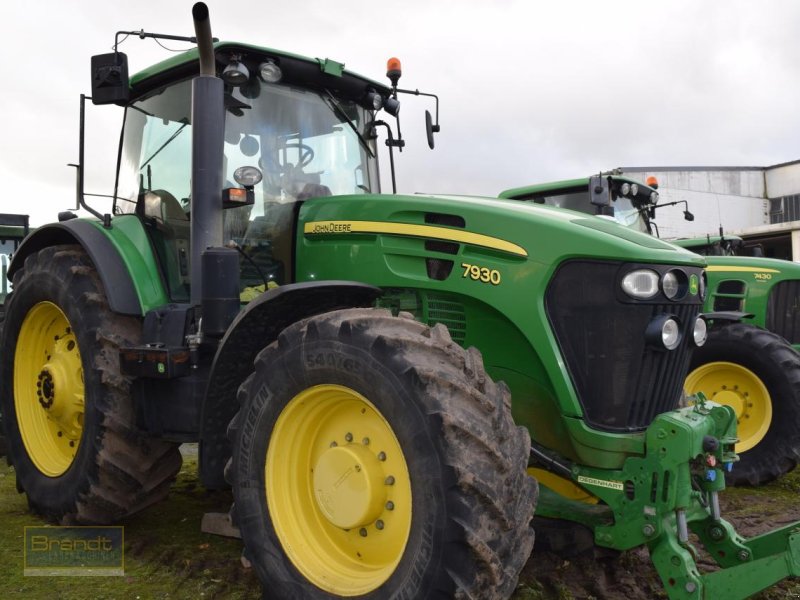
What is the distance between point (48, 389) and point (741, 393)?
5.02 m

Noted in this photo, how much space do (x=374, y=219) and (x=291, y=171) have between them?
0.66m

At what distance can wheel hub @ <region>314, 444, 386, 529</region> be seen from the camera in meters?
2.61

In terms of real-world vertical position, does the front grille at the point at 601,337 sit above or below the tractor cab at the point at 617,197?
below

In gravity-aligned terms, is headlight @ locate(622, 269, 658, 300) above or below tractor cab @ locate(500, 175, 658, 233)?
below

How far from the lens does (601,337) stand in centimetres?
290

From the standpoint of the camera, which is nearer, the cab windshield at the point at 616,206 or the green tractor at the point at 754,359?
the green tractor at the point at 754,359

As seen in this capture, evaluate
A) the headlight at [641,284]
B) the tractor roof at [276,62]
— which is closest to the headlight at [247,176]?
the tractor roof at [276,62]

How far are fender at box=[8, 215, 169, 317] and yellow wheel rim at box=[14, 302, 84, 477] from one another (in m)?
0.54

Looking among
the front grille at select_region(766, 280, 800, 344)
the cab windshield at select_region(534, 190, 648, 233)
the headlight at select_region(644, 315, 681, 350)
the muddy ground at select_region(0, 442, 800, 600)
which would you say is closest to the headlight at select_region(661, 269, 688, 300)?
the headlight at select_region(644, 315, 681, 350)

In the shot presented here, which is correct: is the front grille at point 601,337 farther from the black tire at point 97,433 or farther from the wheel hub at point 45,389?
the wheel hub at point 45,389

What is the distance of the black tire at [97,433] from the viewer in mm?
3658

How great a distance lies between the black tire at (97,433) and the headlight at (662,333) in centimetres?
246

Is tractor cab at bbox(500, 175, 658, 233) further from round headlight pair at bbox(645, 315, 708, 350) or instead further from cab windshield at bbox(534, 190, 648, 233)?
round headlight pair at bbox(645, 315, 708, 350)

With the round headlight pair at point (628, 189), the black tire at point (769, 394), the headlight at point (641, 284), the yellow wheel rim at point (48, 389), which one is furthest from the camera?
the round headlight pair at point (628, 189)
